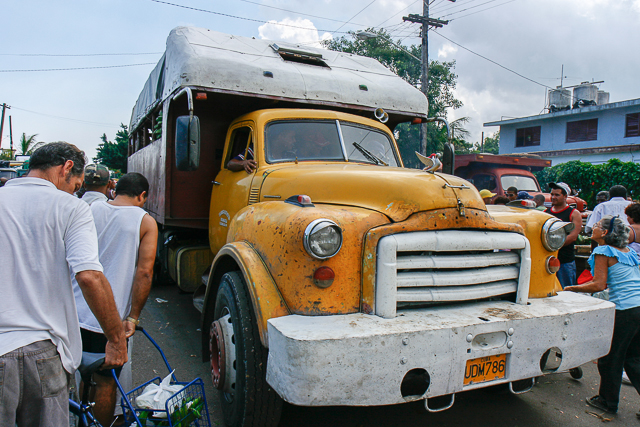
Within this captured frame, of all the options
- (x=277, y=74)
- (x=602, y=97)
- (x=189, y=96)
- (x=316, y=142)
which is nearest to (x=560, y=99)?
(x=602, y=97)

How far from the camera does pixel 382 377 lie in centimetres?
222

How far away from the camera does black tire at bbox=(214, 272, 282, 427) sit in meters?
2.62

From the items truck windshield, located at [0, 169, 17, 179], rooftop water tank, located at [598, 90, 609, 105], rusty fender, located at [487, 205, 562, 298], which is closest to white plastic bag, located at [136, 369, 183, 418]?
rusty fender, located at [487, 205, 562, 298]

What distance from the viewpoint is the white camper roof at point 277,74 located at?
4.46m

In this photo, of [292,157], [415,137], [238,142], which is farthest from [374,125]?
[415,137]

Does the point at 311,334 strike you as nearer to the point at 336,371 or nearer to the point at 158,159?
the point at 336,371

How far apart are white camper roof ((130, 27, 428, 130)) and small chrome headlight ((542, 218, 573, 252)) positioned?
8.30 ft

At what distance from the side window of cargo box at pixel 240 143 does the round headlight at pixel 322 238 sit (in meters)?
1.92

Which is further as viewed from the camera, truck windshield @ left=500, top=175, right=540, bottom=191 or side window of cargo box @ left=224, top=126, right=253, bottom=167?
truck windshield @ left=500, top=175, right=540, bottom=191

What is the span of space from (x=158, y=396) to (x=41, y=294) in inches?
39.7

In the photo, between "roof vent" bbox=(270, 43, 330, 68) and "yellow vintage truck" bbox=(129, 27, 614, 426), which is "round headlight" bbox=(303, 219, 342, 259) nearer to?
"yellow vintage truck" bbox=(129, 27, 614, 426)

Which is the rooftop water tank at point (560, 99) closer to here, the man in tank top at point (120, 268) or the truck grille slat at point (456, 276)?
the truck grille slat at point (456, 276)

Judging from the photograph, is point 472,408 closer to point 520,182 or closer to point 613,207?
point 613,207

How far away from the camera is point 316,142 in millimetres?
4109
